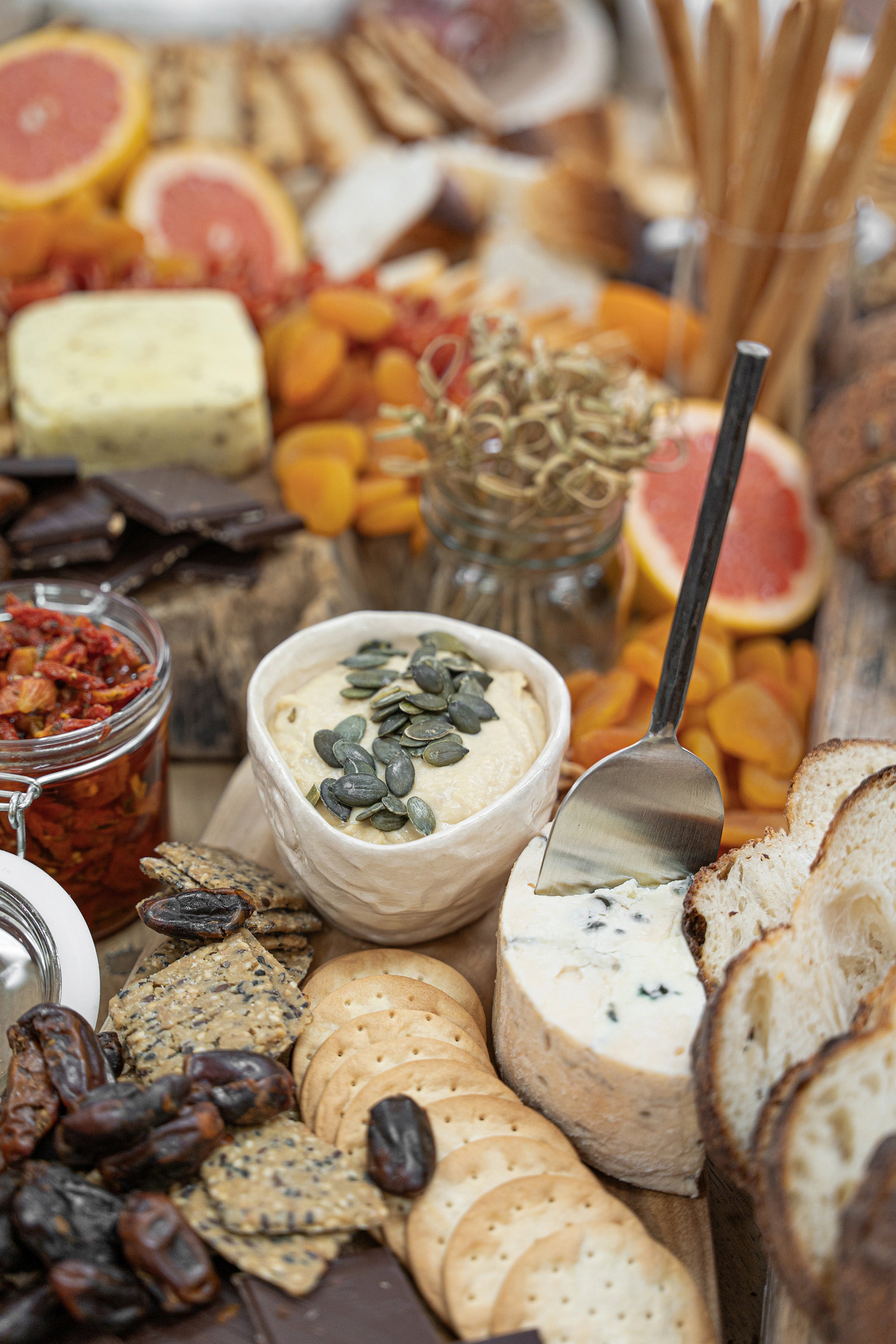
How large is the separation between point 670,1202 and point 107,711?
1015 millimetres

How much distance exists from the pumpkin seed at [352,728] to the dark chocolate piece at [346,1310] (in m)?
0.65

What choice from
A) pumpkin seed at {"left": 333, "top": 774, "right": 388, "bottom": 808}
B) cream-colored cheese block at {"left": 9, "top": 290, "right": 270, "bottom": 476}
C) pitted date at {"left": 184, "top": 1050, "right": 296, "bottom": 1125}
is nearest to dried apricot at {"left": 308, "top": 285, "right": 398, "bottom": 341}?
cream-colored cheese block at {"left": 9, "top": 290, "right": 270, "bottom": 476}

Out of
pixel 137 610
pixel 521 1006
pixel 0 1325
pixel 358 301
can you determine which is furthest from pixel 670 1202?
pixel 358 301

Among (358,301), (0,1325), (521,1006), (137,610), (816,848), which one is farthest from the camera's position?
(358,301)

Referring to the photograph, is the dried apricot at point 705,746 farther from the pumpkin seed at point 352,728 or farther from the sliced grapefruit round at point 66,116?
the sliced grapefruit round at point 66,116

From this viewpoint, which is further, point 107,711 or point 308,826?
point 107,711

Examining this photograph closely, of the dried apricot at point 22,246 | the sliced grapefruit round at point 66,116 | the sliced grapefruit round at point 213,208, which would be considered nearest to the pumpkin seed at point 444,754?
the dried apricot at point 22,246

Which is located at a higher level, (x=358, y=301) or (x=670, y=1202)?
(x=358, y=301)

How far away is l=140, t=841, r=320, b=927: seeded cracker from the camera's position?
145 centimetres

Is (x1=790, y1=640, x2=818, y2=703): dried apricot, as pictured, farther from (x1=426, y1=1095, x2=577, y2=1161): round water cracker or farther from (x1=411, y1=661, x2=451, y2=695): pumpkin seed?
(x1=426, y1=1095, x2=577, y2=1161): round water cracker

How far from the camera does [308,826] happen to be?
1.39 meters

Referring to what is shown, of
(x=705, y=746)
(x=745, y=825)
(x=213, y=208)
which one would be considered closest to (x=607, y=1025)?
(x=745, y=825)

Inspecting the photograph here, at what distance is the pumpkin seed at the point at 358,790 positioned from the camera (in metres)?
1.39

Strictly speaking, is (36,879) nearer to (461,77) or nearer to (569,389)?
(569,389)
